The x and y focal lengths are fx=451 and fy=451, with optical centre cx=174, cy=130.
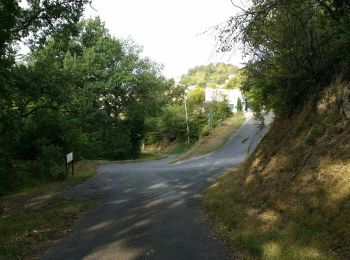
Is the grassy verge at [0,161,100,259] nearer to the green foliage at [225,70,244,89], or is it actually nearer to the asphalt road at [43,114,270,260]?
the asphalt road at [43,114,270,260]

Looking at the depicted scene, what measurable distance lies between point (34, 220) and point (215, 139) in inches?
1448

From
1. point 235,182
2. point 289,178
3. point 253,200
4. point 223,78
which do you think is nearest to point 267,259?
point 289,178

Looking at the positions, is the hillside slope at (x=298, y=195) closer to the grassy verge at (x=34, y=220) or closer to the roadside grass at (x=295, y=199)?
the roadside grass at (x=295, y=199)

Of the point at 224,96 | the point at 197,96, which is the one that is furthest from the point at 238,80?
the point at 197,96

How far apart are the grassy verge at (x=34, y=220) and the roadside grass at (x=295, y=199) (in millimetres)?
4037

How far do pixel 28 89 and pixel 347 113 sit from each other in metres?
13.1

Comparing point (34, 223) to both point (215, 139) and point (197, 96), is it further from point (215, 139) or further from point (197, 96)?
point (197, 96)

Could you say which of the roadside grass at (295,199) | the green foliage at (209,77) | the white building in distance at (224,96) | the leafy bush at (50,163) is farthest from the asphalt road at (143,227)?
the green foliage at (209,77)

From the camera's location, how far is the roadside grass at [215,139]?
43.7 metres

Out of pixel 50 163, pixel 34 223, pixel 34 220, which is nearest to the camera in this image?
pixel 34 223

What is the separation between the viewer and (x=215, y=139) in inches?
1909

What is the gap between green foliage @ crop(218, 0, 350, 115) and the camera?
35.0ft

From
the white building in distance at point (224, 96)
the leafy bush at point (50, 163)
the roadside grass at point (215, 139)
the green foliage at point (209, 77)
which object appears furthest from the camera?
the green foliage at point (209, 77)

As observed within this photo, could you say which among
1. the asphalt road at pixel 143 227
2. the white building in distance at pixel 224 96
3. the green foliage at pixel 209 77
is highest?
the green foliage at pixel 209 77
